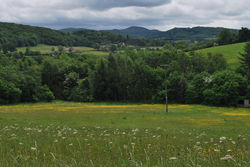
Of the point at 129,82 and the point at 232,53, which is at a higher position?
the point at 232,53

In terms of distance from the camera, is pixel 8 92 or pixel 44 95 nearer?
pixel 8 92

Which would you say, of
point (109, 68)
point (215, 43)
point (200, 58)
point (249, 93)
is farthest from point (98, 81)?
point (215, 43)

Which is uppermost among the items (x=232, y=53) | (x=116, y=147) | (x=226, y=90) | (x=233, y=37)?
(x=233, y=37)

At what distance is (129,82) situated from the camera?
91125mm

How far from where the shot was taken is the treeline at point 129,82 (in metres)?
77.6

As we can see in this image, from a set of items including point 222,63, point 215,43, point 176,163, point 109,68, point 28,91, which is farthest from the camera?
point 215,43

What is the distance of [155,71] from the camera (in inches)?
3647

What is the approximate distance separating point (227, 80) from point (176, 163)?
263 ft

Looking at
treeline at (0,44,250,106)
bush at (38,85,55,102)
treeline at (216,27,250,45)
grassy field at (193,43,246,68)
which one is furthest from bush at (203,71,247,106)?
treeline at (216,27,250,45)

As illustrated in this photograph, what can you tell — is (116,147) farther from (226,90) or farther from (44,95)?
(44,95)

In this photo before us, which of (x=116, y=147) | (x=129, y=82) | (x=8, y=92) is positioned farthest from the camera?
(x=129, y=82)

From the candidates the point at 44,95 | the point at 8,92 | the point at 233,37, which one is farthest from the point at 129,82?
the point at 233,37

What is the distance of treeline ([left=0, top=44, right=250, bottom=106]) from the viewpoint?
3054 inches

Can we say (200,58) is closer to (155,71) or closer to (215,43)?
(155,71)
